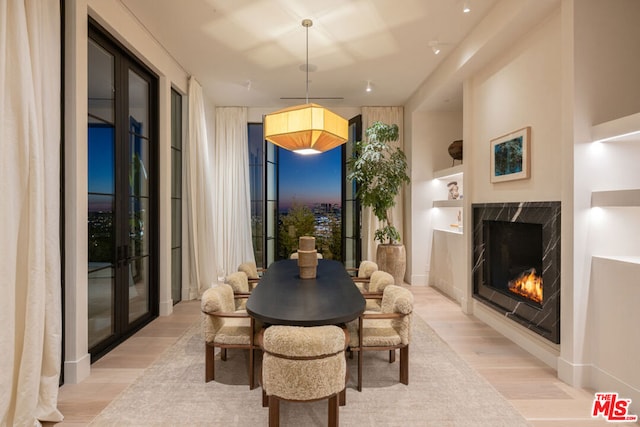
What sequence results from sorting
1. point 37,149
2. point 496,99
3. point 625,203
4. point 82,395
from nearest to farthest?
1. point 37,149
2. point 625,203
3. point 82,395
4. point 496,99

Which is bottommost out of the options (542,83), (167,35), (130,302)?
(130,302)

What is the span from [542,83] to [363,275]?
247cm

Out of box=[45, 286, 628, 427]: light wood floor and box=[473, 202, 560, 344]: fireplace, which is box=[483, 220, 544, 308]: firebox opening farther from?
box=[45, 286, 628, 427]: light wood floor

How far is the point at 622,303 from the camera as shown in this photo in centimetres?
226

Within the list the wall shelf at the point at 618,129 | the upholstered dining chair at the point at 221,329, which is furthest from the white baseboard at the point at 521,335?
the upholstered dining chair at the point at 221,329

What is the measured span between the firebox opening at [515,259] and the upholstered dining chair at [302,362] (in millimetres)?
2218

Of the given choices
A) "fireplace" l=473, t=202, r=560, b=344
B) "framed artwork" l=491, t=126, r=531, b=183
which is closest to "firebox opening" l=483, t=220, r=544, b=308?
"fireplace" l=473, t=202, r=560, b=344

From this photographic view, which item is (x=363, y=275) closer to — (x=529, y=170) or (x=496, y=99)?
(x=529, y=170)

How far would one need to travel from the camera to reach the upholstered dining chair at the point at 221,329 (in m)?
2.43

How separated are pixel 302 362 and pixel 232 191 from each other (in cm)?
477

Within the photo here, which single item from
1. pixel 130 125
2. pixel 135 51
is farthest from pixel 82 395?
pixel 135 51

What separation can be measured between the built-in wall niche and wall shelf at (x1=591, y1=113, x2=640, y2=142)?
264 centimetres

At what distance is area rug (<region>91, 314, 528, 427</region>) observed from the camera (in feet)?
6.85

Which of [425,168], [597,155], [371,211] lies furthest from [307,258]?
[425,168]
